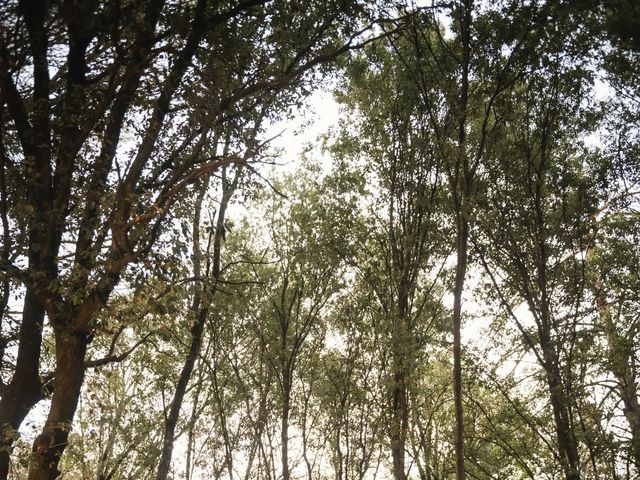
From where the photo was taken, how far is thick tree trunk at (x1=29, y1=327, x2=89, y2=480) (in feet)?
17.2

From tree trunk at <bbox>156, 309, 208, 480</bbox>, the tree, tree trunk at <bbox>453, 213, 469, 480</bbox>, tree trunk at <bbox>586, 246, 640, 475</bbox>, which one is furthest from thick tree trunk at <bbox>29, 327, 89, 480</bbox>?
tree trunk at <bbox>586, 246, 640, 475</bbox>

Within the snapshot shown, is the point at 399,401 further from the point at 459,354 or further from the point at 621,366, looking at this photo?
the point at 459,354

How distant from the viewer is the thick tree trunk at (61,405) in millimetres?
5242

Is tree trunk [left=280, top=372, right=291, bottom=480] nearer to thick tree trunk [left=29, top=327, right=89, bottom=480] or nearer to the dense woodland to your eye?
the dense woodland

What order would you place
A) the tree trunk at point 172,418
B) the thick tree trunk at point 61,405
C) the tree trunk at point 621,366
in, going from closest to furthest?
Answer: 1. the thick tree trunk at point 61,405
2. the tree trunk at point 621,366
3. the tree trunk at point 172,418

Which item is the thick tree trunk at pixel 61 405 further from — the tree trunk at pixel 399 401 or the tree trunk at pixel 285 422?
the tree trunk at pixel 285 422

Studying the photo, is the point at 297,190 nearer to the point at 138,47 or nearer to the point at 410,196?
the point at 410,196

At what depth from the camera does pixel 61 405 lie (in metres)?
5.41

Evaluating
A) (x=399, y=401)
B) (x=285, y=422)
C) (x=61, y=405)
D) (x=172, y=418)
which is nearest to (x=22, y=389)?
(x=61, y=405)

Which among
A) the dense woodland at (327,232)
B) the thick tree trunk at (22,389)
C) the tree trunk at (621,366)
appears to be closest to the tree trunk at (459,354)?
the dense woodland at (327,232)

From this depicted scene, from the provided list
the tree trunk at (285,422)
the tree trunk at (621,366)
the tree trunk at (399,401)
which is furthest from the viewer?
the tree trunk at (285,422)

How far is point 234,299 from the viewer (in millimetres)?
14414

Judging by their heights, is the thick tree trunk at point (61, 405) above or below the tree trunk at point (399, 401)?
below

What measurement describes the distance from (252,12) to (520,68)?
4.89 meters
